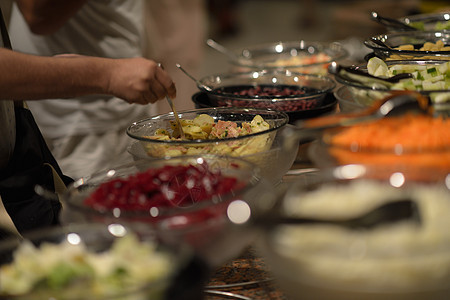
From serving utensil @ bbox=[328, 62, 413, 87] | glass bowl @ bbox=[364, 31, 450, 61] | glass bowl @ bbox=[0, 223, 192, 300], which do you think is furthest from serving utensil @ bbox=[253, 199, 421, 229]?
glass bowl @ bbox=[364, 31, 450, 61]

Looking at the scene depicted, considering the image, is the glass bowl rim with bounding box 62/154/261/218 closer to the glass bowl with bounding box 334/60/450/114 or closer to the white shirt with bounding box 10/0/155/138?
the glass bowl with bounding box 334/60/450/114

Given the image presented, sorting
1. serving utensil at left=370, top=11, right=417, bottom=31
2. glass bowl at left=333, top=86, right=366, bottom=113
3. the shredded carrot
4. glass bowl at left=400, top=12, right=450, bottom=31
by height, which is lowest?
glass bowl at left=333, top=86, right=366, bottom=113

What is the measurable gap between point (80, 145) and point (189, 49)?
1.80 meters

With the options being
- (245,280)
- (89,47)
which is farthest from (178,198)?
(89,47)

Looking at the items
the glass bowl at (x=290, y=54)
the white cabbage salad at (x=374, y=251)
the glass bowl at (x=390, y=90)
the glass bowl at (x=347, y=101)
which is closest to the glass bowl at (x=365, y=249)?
the white cabbage salad at (x=374, y=251)

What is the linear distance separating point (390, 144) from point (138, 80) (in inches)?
24.9

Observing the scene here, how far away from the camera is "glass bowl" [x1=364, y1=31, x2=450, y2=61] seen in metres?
1.37

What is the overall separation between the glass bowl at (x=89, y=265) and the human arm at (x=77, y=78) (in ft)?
1.69

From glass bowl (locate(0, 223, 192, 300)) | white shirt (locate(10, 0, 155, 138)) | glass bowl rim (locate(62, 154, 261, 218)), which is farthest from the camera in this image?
white shirt (locate(10, 0, 155, 138))

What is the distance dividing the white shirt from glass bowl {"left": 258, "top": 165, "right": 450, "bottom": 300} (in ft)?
5.62

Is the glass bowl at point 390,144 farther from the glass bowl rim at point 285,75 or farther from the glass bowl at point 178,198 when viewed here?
the glass bowl rim at point 285,75

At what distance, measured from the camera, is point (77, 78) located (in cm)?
126

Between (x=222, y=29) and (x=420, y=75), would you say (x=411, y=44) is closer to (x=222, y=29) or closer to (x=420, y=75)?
(x=420, y=75)

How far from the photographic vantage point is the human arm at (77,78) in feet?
3.86
